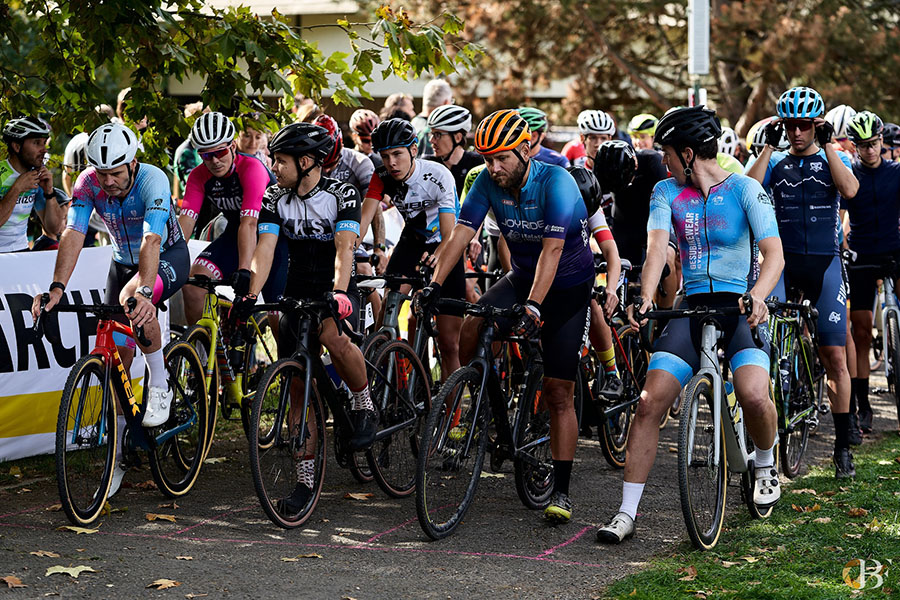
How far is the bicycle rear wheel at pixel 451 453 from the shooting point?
20.9ft

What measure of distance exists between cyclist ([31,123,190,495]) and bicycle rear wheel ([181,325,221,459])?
0.54 m

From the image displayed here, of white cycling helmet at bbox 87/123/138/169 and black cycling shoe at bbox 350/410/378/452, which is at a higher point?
white cycling helmet at bbox 87/123/138/169

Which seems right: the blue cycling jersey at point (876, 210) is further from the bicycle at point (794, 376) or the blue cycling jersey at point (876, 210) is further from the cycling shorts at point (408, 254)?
the cycling shorts at point (408, 254)

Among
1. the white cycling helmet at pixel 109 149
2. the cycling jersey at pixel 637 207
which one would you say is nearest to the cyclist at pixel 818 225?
the cycling jersey at pixel 637 207

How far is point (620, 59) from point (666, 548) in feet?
60.8

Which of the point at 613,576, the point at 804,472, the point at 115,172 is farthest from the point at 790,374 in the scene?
the point at 115,172

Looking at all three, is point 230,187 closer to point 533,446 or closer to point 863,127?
point 533,446

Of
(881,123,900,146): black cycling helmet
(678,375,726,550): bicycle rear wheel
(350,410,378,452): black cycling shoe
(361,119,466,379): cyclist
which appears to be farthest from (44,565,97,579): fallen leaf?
(881,123,900,146): black cycling helmet

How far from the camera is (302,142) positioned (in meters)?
6.96

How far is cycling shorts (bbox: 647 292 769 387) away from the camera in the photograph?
256 inches

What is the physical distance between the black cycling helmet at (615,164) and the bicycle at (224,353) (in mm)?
2595

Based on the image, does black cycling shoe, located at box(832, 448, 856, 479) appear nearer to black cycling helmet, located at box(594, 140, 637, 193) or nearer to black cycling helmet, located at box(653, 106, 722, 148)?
black cycling helmet, located at box(594, 140, 637, 193)

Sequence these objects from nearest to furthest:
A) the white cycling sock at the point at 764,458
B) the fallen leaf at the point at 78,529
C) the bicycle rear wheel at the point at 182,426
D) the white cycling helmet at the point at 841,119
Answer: the fallen leaf at the point at 78,529 < the white cycling sock at the point at 764,458 < the bicycle rear wheel at the point at 182,426 < the white cycling helmet at the point at 841,119

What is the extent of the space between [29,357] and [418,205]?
2812 mm
